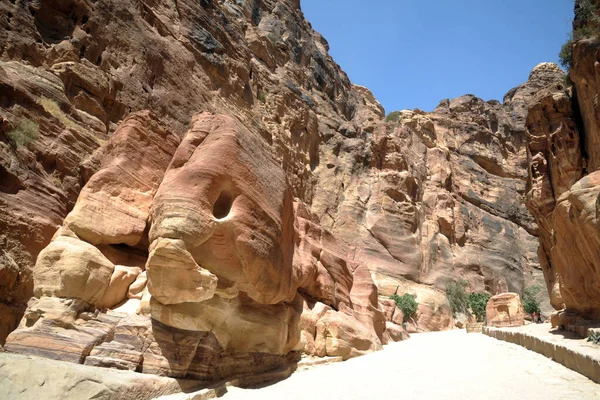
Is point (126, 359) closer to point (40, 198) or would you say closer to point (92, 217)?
point (92, 217)

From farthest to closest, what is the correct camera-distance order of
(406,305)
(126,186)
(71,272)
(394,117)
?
(394,117)
(406,305)
(126,186)
(71,272)

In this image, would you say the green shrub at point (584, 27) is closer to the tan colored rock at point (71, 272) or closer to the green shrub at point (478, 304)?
the tan colored rock at point (71, 272)

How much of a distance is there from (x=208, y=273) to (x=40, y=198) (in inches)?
185

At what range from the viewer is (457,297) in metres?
39.8

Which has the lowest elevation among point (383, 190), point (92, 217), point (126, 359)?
point (126, 359)

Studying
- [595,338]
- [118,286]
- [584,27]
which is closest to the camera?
[118,286]

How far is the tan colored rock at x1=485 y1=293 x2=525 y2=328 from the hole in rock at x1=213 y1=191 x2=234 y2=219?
23.4m

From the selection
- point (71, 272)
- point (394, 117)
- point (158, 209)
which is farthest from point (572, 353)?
point (394, 117)

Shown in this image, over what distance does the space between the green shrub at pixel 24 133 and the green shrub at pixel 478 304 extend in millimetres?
38706

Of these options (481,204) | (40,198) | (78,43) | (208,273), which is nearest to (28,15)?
(78,43)

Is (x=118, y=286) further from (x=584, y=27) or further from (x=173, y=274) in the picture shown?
(x=584, y=27)

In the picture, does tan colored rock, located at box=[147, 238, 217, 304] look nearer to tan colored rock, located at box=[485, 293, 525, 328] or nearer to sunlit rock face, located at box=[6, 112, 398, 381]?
sunlit rock face, located at box=[6, 112, 398, 381]

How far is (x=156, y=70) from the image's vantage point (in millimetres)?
17703

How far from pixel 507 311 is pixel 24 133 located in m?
26.9
